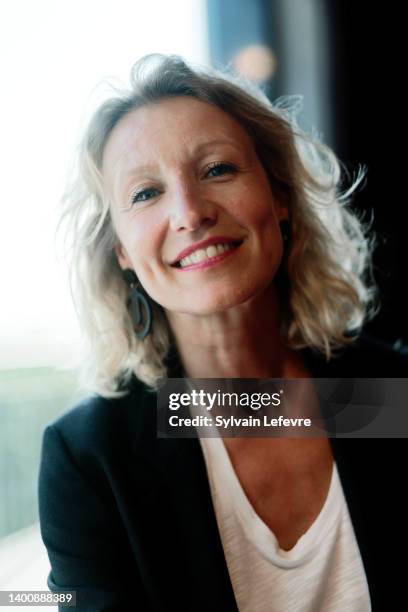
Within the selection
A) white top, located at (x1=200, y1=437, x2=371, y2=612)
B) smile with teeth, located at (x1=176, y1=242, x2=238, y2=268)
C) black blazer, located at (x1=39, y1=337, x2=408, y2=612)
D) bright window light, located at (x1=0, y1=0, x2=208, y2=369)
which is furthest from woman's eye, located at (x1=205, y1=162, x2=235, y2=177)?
white top, located at (x1=200, y1=437, x2=371, y2=612)

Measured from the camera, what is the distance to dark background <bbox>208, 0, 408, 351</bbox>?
108 centimetres

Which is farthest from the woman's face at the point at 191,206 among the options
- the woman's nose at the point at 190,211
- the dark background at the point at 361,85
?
the dark background at the point at 361,85

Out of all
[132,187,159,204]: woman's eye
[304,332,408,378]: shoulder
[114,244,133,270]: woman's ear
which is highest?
[132,187,159,204]: woman's eye

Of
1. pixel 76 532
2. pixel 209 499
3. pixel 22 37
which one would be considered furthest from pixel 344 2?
pixel 76 532

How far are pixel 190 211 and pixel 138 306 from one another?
24 cm

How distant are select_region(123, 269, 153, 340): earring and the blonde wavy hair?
15 mm

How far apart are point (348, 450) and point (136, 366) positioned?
363mm

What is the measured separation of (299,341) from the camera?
91 cm

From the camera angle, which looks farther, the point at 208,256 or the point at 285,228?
the point at 285,228

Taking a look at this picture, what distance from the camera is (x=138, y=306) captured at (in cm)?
87

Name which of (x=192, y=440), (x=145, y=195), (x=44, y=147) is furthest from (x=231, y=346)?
(x=44, y=147)

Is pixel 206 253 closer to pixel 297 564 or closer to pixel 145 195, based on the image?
pixel 145 195

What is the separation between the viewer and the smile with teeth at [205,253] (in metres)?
0.72

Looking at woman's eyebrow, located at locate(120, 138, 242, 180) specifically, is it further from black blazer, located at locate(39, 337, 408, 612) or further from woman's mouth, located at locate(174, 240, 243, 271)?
black blazer, located at locate(39, 337, 408, 612)
